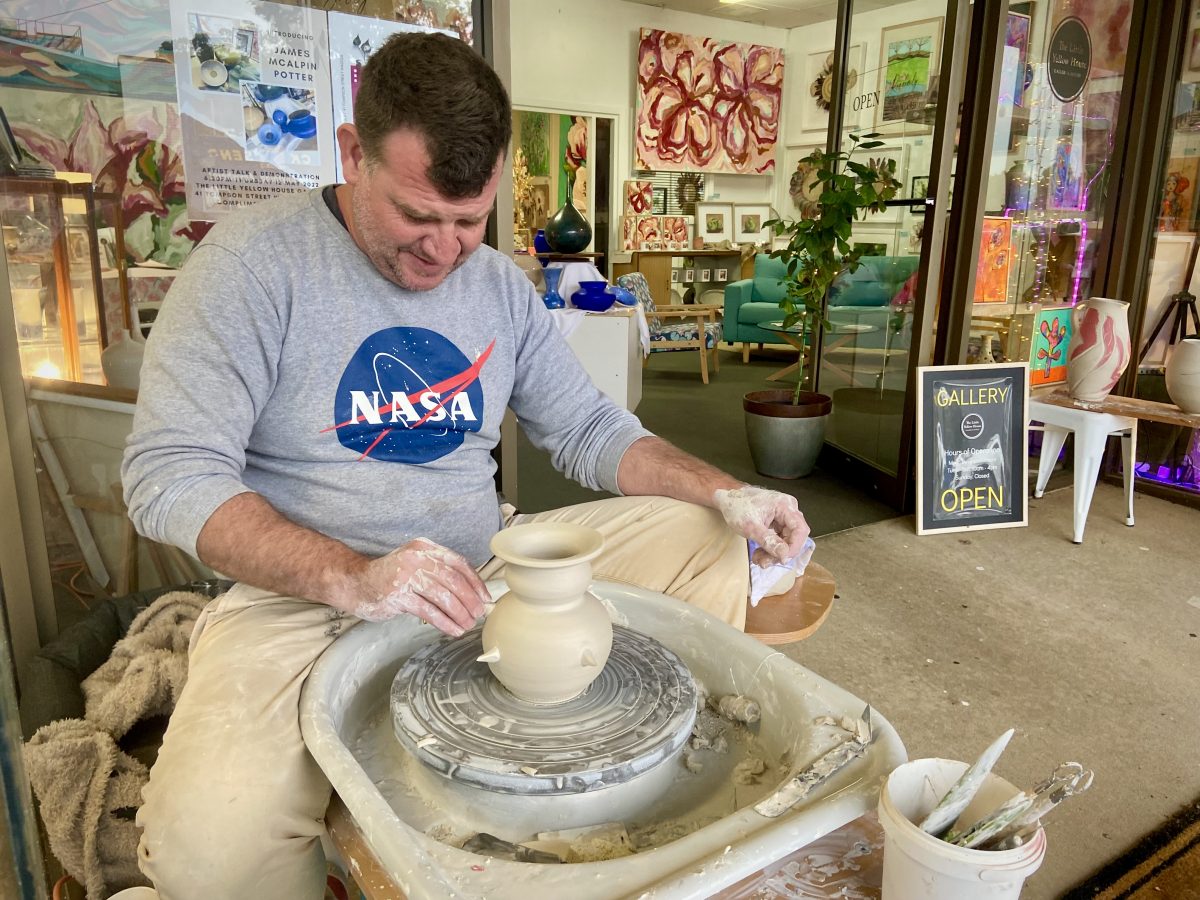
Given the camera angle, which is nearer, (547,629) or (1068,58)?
(547,629)

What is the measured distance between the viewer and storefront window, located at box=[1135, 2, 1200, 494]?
3439mm

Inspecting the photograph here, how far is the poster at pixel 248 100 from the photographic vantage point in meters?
1.90

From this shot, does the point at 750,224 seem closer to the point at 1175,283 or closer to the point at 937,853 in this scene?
the point at 1175,283

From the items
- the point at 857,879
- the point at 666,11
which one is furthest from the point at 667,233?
the point at 857,879

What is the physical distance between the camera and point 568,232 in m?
3.82

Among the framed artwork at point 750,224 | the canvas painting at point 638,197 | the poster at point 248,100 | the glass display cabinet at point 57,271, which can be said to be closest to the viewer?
the glass display cabinet at point 57,271

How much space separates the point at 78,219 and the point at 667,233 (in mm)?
6347

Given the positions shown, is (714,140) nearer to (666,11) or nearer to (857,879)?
(666,11)

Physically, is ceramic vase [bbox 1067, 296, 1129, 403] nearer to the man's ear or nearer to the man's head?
the man's head

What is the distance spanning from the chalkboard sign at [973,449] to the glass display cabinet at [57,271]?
8.47ft

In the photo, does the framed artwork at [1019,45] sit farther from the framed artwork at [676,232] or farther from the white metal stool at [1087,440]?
the framed artwork at [676,232]

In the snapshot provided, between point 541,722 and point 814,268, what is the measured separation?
2.92 metres

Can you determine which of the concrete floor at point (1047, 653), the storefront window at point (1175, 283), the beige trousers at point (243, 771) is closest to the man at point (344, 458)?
the beige trousers at point (243, 771)

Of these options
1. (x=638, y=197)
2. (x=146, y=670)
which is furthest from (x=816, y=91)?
(x=146, y=670)
